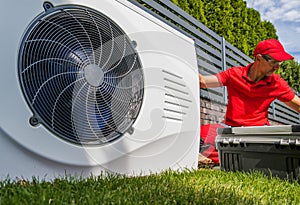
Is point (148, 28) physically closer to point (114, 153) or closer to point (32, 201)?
point (114, 153)

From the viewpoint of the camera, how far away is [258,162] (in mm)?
1979

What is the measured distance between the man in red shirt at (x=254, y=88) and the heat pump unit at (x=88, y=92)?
42.5 inches

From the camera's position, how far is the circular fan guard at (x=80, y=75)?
4.37 feet

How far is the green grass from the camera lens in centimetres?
108

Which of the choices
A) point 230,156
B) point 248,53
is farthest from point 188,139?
point 248,53

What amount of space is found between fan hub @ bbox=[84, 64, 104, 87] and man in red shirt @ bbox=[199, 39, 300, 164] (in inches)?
61.2

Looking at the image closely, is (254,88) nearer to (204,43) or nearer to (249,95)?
(249,95)

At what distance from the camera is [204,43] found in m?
5.64

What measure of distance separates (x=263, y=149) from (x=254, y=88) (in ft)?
3.98

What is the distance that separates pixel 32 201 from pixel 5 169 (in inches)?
11.9

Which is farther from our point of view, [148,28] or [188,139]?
[188,139]

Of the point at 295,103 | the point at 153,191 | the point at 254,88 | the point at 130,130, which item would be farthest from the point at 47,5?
the point at 295,103

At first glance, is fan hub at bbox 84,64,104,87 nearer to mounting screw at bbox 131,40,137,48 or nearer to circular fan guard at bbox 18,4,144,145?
circular fan guard at bbox 18,4,144,145

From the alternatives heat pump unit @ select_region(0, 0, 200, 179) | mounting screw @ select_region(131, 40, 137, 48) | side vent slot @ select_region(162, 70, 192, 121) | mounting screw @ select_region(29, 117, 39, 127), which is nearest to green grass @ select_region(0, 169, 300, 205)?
heat pump unit @ select_region(0, 0, 200, 179)
